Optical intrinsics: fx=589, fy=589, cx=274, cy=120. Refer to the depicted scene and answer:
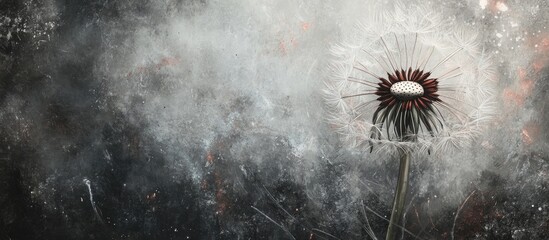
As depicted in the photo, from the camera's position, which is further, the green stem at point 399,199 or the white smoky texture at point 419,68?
the green stem at point 399,199

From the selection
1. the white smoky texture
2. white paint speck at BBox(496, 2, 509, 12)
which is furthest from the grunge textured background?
the white smoky texture

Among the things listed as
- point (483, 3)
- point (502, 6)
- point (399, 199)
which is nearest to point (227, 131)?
point (399, 199)

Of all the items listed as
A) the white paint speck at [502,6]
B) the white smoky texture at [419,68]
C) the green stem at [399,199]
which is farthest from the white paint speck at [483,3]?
the green stem at [399,199]

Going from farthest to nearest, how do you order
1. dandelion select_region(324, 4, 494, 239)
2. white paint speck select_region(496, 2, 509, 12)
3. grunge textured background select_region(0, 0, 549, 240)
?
grunge textured background select_region(0, 0, 549, 240) < white paint speck select_region(496, 2, 509, 12) < dandelion select_region(324, 4, 494, 239)

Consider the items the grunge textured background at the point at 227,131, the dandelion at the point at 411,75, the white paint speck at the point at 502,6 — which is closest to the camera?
the dandelion at the point at 411,75

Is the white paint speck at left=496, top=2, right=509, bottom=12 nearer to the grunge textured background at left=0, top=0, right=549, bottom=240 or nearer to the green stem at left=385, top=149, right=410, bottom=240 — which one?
the grunge textured background at left=0, top=0, right=549, bottom=240

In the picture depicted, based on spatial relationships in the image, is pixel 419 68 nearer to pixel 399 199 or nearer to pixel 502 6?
pixel 502 6

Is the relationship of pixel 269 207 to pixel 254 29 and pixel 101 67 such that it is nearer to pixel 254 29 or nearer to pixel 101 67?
pixel 254 29

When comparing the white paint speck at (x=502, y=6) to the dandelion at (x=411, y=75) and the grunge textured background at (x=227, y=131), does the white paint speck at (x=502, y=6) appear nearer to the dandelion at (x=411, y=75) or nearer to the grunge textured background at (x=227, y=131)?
the grunge textured background at (x=227, y=131)
